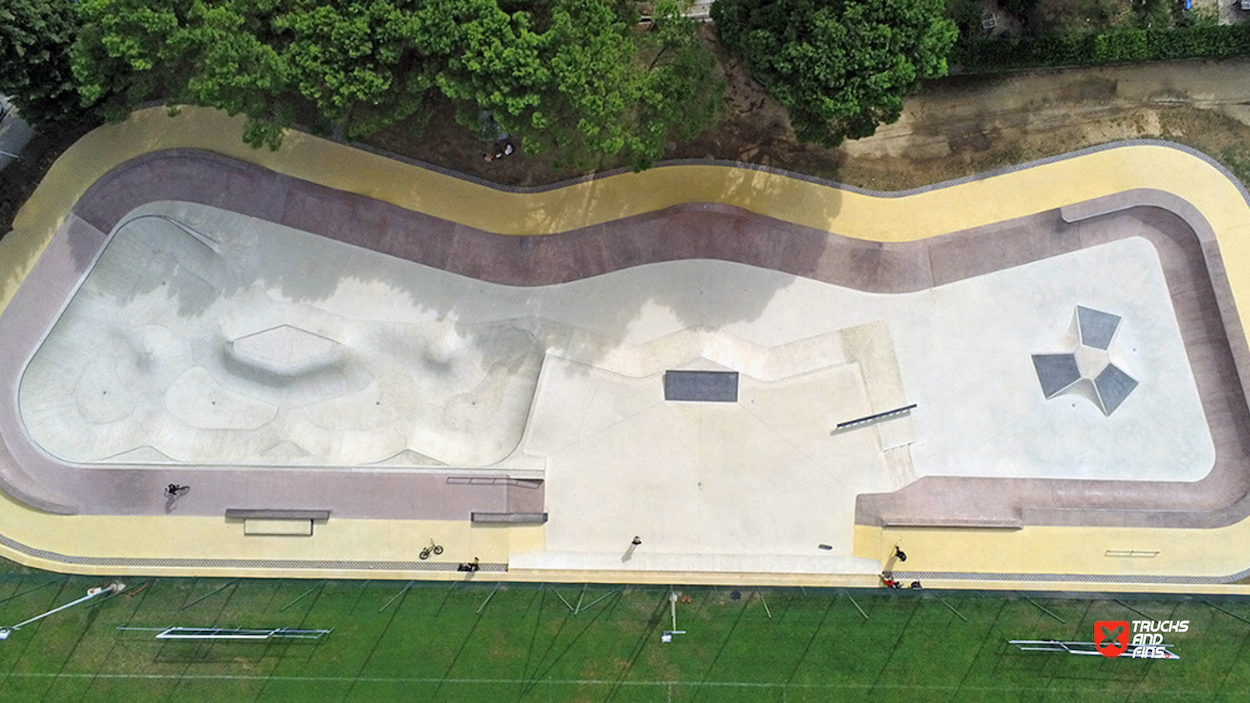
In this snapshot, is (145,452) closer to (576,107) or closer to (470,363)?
(470,363)

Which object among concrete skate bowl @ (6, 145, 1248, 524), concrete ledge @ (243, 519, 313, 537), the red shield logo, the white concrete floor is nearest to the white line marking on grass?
the red shield logo

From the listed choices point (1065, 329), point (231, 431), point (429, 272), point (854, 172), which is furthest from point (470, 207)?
point (1065, 329)

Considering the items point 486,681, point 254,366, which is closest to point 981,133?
point 486,681

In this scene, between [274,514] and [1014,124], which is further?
[1014,124]

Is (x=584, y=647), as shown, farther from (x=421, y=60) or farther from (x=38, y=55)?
(x=38, y=55)

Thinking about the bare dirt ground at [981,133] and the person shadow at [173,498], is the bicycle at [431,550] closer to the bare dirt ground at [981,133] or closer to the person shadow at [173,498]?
the person shadow at [173,498]

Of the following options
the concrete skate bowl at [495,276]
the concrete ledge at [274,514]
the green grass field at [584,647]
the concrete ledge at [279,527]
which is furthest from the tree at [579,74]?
the green grass field at [584,647]

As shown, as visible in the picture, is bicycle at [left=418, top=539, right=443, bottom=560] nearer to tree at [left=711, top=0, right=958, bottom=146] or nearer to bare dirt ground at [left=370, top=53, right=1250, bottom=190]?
bare dirt ground at [left=370, top=53, right=1250, bottom=190]
